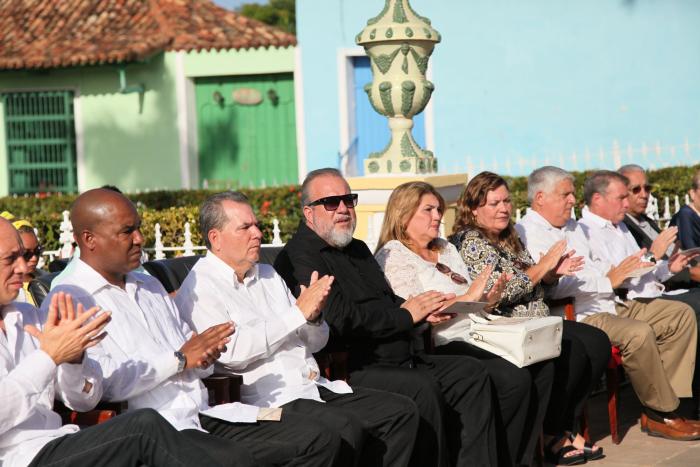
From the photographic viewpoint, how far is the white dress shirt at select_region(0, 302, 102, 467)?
431cm

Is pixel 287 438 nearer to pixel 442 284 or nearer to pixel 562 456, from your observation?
pixel 442 284

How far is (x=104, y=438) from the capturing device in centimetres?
446

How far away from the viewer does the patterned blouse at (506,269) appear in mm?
6836

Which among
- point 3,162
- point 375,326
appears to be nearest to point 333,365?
point 375,326

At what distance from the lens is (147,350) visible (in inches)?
194

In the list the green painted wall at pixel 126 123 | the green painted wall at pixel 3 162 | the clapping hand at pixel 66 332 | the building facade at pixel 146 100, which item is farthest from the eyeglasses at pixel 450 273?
the green painted wall at pixel 3 162

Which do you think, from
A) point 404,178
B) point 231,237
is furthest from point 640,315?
point 231,237

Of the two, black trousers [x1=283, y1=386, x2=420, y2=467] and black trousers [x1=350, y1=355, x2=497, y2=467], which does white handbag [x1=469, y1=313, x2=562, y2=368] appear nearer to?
black trousers [x1=350, y1=355, x2=497, y2=467]

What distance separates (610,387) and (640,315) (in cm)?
64

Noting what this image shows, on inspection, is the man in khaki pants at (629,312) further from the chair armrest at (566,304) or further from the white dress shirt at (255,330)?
the white dress shirt at (255,330)

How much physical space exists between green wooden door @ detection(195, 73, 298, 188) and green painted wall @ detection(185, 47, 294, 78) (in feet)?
0.97

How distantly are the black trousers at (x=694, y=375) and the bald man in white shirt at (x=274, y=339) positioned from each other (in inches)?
102

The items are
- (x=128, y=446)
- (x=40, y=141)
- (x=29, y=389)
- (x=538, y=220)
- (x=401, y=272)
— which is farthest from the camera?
(x=40, y=141)

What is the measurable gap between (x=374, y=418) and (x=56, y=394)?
61.9 inches
